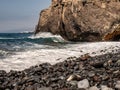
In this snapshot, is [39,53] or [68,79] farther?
[39,53]

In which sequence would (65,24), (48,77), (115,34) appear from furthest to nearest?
(65,24)
(115,34)
(48,77)

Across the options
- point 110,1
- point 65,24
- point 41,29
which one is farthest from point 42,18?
point 110,1

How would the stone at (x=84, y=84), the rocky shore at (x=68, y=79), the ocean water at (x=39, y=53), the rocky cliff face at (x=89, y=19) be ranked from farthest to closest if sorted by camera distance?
the rocky cliff face at (x=89, y=19) → the ocean water at (x=39, y=53) → the rocky shore at (x=68, y=79) → the stone at (x=84, y=84)

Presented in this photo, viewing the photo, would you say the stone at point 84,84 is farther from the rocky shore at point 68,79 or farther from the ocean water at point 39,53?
the ocean water at point 39,53

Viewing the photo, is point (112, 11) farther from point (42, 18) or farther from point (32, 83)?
point (32, 83)

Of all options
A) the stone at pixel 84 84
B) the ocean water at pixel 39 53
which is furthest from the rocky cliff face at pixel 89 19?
the stone at pixel 84 84

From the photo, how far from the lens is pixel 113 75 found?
28.7 feet

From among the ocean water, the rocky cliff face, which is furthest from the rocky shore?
the rocky cliff face

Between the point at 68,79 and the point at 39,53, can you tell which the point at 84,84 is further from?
the point at 39,53

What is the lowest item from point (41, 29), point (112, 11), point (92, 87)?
point (41, 29)

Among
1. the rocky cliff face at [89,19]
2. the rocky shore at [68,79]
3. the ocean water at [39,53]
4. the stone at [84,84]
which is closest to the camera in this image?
the stone at [84,84]

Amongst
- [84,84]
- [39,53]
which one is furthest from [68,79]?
[39,53]

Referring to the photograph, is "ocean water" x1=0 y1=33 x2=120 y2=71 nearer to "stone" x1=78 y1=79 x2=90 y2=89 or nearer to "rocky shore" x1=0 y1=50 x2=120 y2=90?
"rocky shore" x1=0 y1=50 x2=120 y2=90

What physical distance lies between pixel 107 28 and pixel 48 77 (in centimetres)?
2643
